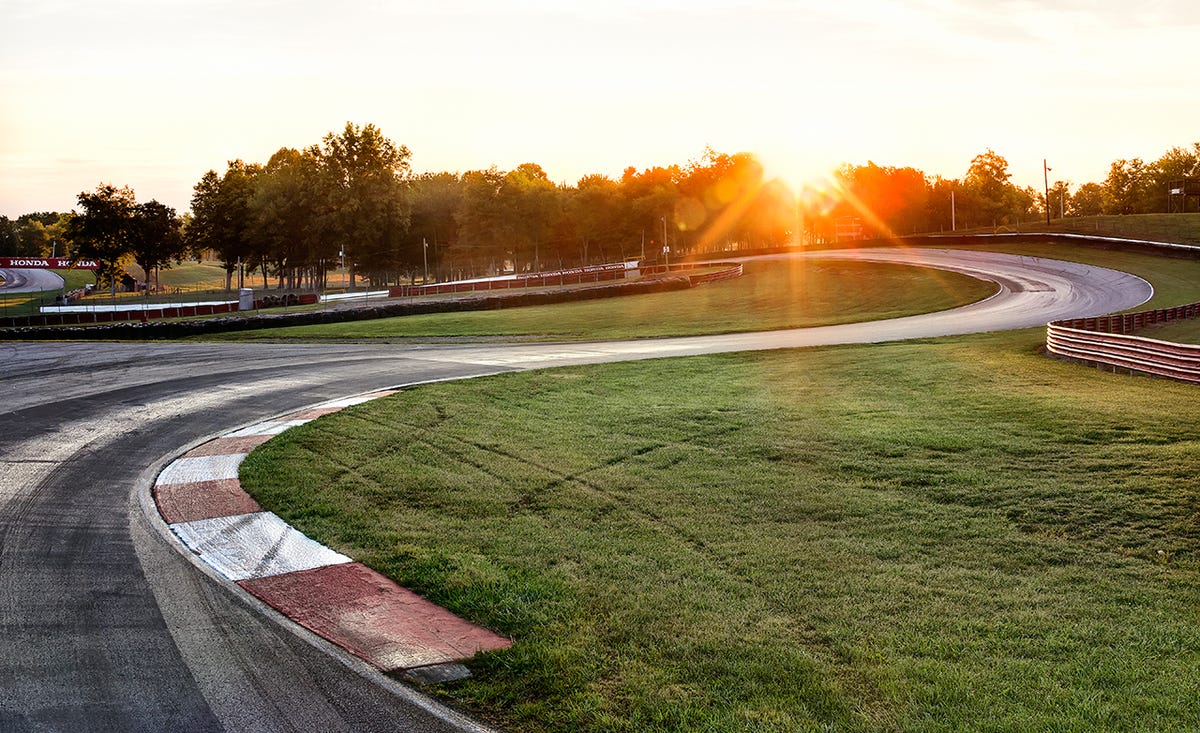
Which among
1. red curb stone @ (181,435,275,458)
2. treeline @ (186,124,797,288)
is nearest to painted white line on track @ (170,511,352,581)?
red curb stone @ (181,435,275,458)

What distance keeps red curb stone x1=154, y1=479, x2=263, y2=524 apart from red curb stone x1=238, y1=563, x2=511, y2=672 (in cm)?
237

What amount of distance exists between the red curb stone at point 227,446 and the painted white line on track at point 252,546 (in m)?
3.76

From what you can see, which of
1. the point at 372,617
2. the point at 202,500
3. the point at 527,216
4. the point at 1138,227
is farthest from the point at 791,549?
the point at 527,216

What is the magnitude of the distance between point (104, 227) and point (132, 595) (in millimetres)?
104720

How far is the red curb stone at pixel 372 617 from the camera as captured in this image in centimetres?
607

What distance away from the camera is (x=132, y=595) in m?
7.04

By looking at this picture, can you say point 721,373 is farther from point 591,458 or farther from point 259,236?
point 259,236

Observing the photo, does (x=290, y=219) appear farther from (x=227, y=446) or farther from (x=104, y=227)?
(x=227, y=446)

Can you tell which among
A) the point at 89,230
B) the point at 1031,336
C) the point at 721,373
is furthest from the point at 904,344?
the point at 89,230

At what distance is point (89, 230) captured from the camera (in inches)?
3831

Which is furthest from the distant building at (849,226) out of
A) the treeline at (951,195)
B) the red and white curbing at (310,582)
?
the red and white curbing at (310,582)

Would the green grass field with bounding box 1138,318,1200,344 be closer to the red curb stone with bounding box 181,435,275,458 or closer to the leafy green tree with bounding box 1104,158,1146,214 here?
the red curb stone with bounding box 181,435,275,458

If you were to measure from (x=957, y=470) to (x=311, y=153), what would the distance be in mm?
113308

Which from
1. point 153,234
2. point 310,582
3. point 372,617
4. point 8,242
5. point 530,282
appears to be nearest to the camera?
point 372,617
